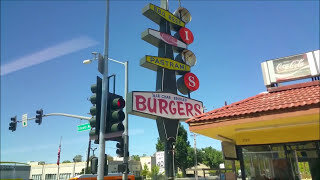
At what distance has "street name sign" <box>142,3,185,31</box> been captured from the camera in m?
18.2

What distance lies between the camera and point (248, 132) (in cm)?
852

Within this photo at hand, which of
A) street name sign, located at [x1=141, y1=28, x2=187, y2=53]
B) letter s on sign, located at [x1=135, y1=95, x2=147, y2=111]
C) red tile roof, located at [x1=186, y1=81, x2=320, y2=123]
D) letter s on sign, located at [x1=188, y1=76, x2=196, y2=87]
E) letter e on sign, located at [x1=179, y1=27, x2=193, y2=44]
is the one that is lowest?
red tile roof, located at [x1=186, y1=81, x2=320, y2=123]

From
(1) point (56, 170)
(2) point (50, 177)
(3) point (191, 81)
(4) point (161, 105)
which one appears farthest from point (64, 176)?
(4) point (161, 105)

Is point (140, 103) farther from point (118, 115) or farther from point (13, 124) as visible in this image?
point (13, 124)

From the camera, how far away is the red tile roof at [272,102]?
681 cm

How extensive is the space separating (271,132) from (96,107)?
20.2 feet

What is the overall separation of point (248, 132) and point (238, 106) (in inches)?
38.6

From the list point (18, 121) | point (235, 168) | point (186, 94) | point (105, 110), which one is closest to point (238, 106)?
point (235, 168)

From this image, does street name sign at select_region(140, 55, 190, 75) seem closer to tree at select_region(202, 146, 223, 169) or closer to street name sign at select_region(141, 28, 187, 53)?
street name sign at select_region(141, 28, 187, 53)

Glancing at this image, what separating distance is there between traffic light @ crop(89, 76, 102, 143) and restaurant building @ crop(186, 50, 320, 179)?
11.0 ft

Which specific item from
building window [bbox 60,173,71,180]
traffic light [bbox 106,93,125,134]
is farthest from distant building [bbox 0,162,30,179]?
building window [bbox 60,173,71,180]

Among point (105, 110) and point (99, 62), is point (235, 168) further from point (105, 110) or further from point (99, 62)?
point (99, 62)

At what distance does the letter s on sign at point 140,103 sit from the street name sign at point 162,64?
9.57 feet

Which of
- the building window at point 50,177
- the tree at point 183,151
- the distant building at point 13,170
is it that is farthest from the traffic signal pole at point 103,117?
the building window at point 50,177
